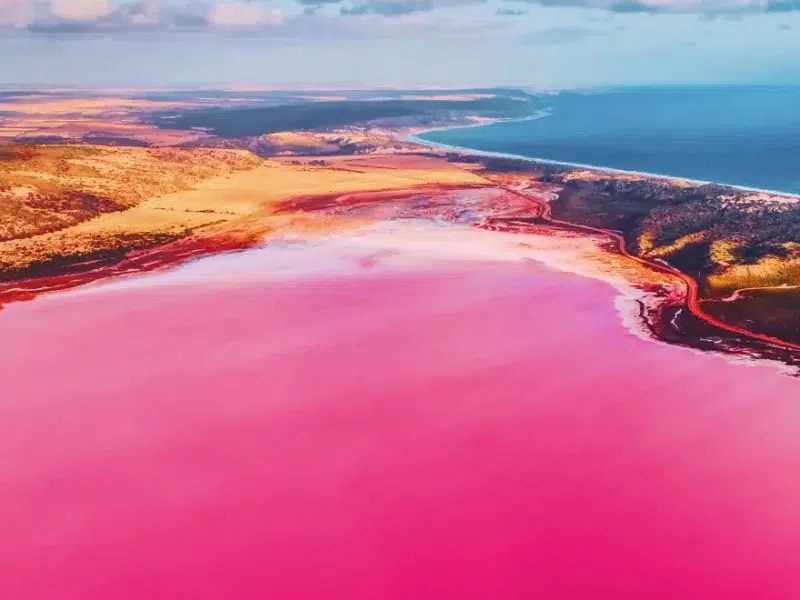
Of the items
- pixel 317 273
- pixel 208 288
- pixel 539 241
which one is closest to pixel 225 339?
pixel 208 288

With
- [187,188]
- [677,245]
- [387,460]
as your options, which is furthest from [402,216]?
[387,460]

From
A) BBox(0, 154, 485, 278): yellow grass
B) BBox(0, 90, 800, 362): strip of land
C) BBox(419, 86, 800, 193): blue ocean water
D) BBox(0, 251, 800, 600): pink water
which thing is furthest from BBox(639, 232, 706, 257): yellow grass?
BBox(419, 86, 800, 193): blue ocean water

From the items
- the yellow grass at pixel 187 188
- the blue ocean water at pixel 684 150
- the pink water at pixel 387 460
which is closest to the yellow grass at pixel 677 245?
the pink water at pixel 387 460

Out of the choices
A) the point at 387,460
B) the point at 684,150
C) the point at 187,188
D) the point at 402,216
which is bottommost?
the point at 387,460

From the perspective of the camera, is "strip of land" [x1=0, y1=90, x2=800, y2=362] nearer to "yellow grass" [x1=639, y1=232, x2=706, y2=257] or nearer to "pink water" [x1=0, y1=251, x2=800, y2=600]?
"yellow grass" [x1=639, y1=232, x2=706, y2=257]

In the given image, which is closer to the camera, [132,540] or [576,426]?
[132,540]

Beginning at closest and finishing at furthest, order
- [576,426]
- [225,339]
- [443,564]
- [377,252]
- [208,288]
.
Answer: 1. [443,564]
2. [576,426]
3. [225,339]
4. [208,288]
5. [377,252]

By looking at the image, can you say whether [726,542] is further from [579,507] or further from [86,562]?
[86,562]

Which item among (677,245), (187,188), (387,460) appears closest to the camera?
(387,460)

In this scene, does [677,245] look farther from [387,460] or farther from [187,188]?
[187,188]
